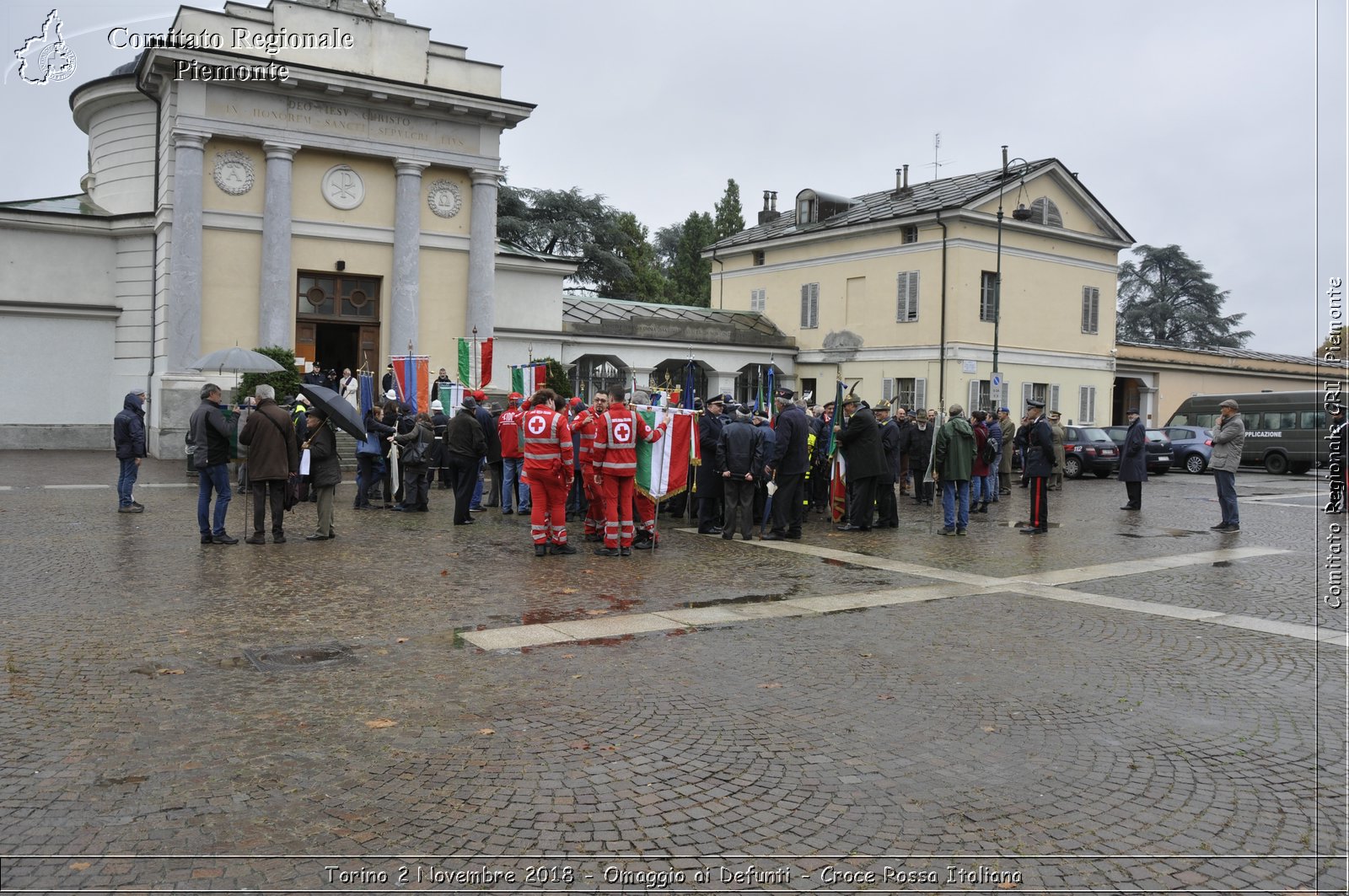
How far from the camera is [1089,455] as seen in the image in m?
28.9

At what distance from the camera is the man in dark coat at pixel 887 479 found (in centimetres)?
1535

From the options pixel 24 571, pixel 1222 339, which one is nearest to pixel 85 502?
pixel 24 571

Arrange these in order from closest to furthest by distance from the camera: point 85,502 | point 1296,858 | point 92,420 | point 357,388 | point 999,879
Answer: point 999,879, point 1296,858, point 85,502, point 357,388, point 92,420

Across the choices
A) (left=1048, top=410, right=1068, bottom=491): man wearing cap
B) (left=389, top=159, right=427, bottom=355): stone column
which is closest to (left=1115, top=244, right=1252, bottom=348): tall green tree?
(left=1048, top=410, right=1068, bottom=491): man wearing cap

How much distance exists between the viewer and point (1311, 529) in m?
16.0

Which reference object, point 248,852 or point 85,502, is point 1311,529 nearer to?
point 248,852

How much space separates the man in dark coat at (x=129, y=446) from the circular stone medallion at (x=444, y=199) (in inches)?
622

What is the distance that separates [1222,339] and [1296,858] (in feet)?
215

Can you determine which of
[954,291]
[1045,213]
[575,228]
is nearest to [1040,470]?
[954,291]

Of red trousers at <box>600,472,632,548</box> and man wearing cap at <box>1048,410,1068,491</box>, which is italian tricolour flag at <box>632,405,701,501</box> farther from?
man wearing cap at <box>1048,410,1068,491</box>

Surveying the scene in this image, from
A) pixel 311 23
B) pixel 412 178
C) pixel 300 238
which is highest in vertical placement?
pixel 311 23

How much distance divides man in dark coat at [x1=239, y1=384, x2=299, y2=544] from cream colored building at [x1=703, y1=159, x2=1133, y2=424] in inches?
1080

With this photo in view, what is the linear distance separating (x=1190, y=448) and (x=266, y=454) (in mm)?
29178

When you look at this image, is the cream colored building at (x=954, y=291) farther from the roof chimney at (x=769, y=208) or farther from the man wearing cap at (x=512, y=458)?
the man wearing cap at (x=512, y=458)
